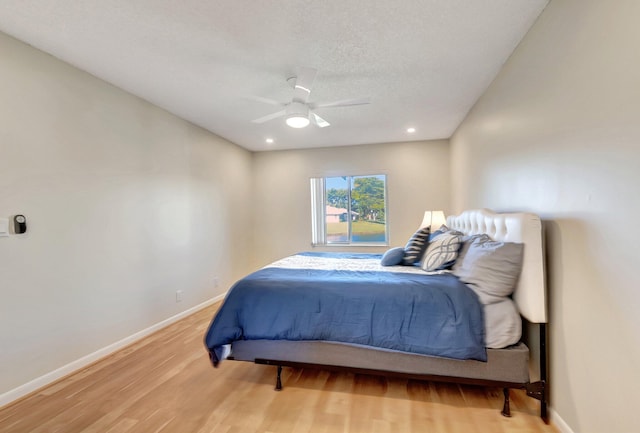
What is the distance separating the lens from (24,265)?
2070 mm

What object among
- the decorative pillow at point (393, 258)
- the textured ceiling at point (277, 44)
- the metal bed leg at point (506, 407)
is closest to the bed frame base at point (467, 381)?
the metal bed leg at point (506, 407)

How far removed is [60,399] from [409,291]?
247 cm

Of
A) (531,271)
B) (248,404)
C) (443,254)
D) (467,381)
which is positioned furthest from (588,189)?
(248,404)

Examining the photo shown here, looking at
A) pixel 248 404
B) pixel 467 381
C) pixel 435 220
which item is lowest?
pixel 248 404

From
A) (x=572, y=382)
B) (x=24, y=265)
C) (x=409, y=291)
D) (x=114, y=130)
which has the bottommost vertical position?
(x=572, y=382)

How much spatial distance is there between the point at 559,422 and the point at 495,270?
2.86ft

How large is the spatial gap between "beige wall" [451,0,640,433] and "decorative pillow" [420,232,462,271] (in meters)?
0.59

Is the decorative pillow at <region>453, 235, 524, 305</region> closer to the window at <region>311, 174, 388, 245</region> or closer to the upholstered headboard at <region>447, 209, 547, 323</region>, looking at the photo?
the upholstered headboard at <region>447, 209, 547, 323</region>

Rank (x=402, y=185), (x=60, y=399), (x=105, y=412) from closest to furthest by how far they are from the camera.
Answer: (x=105, y=412) < (x=60, y=399) < (x=402, y=185)

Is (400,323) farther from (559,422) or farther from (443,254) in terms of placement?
(559,422)

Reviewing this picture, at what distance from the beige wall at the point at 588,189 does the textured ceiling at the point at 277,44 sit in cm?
45

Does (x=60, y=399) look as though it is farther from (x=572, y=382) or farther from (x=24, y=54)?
(x=572, y=382)

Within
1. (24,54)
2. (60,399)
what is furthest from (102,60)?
(60,399)

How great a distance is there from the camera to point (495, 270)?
1.82 meters
